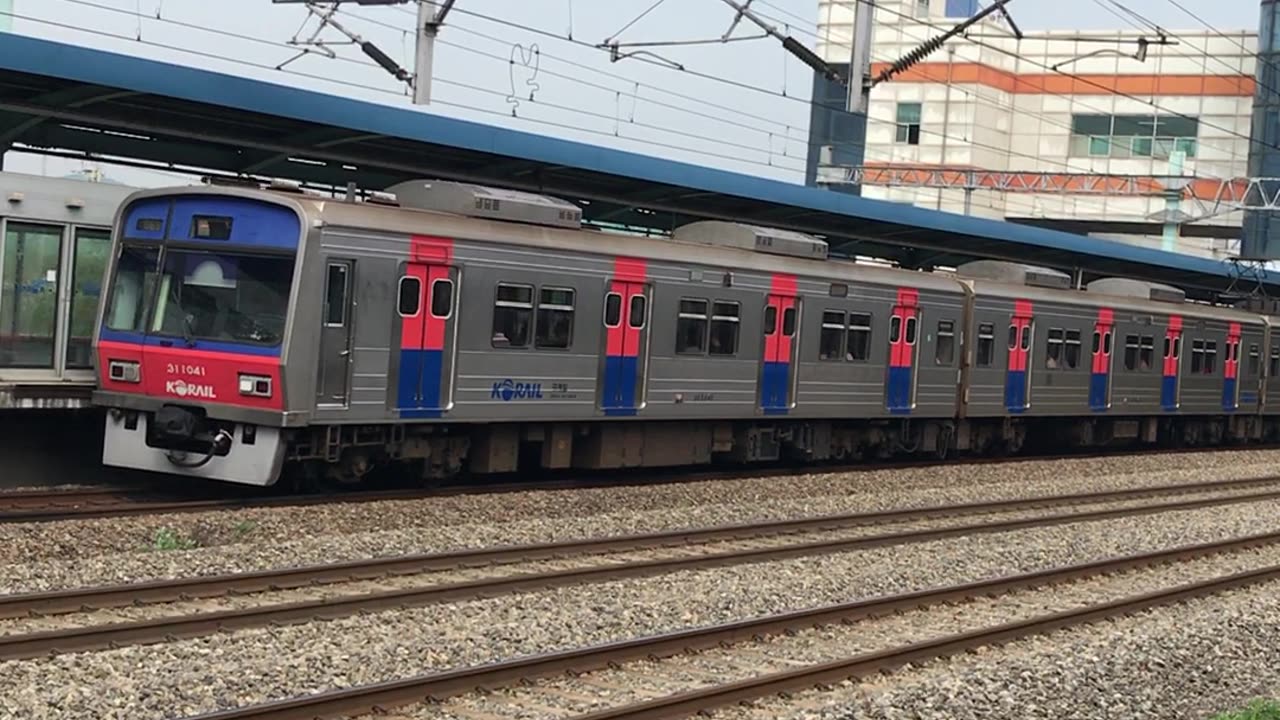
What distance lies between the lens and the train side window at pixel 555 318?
1628 cm

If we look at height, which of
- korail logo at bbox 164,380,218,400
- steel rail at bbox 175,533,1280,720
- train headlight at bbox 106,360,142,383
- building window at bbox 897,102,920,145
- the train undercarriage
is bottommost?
steel rail at bbox 175,533,1280,720

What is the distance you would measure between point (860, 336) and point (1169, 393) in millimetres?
9985

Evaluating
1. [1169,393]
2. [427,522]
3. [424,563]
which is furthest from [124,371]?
[1169,393]

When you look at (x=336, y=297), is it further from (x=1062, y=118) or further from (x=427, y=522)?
(x=1062, y=118)

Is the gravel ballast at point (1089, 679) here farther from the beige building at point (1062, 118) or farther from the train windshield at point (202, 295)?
the beige building at point (1062, 118)

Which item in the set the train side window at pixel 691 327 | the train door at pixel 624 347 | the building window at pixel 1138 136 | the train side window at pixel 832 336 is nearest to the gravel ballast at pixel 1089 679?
the train door at pixel 624 347

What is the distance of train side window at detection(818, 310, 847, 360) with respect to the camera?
66.7ft

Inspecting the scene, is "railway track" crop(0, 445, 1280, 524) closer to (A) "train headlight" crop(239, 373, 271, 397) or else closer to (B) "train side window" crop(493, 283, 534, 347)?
(A) "train headlight" crop(239, 373, 271, 397)

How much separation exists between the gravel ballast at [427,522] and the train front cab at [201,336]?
36.0 inches

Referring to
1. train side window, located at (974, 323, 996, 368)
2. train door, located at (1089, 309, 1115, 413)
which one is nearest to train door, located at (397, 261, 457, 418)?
train side window, located at (974, 323, 996, 368)

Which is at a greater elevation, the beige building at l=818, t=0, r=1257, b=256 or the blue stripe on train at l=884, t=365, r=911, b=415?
the beige building at l=818, t=0, r=1257, b=256

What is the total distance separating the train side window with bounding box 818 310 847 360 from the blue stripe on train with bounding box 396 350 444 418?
21.2ft

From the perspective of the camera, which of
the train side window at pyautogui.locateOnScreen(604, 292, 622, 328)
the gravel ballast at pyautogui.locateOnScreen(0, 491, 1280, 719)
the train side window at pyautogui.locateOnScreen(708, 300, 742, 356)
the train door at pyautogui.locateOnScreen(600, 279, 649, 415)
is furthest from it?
the train side window at pyautogui.locateOnScreen(708, 300, 742, 356)

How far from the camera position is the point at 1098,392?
2638 cm
